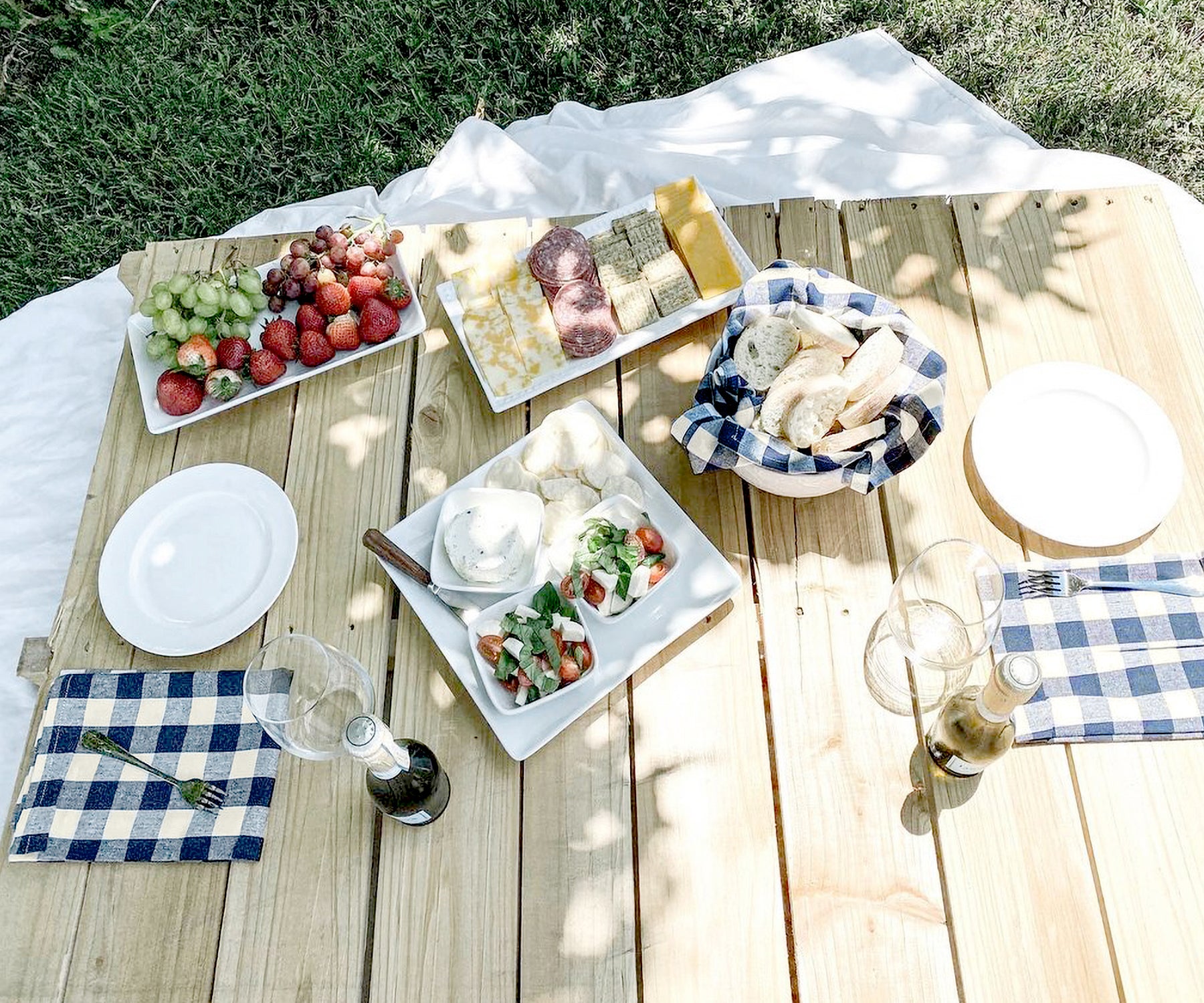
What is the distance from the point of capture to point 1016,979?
1.24 meters

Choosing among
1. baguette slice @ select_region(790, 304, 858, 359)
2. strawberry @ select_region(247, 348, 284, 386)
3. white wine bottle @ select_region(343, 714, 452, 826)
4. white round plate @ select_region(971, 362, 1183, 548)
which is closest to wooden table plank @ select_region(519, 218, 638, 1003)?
white wine bottle @ select_region(343, 714, 452, 826)

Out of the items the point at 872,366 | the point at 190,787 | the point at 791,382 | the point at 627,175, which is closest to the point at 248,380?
the point at 190,787

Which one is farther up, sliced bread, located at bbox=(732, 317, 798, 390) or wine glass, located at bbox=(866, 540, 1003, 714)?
sliced bread, located at bbox=(732, 317, 798, 390)

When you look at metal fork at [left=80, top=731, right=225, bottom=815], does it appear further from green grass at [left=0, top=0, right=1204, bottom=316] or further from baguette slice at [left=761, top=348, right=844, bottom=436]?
green grass at [left=0, top=0, right=1204, bottom=316]

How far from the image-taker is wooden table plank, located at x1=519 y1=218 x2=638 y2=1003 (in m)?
1.27

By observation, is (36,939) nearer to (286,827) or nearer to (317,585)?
(286,827)

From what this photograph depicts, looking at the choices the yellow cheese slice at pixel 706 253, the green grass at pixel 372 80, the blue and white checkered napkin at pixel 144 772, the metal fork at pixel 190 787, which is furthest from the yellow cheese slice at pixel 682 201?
the green grass at pixel 372 80

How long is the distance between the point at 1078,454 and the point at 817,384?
1.62ft

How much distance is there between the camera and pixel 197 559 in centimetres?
159

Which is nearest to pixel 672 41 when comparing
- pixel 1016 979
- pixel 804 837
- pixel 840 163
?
pixel 840 163

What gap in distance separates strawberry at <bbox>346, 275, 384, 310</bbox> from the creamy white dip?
1.73 ft

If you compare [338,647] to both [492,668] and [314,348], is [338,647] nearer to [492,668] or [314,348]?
[492,668]

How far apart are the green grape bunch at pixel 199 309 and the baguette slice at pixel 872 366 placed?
3.59 ft

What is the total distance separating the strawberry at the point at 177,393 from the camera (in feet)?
5.50
